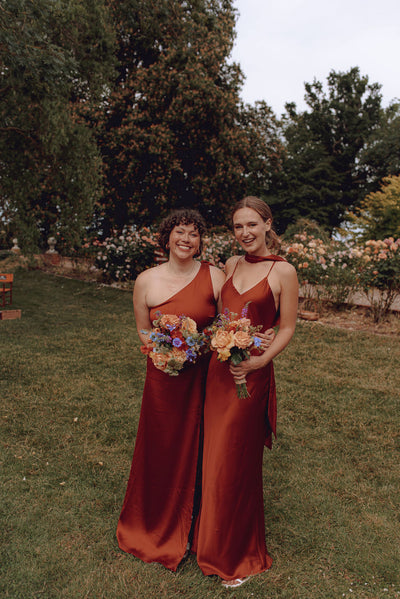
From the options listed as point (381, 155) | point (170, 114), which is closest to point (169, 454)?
point (170, 114)

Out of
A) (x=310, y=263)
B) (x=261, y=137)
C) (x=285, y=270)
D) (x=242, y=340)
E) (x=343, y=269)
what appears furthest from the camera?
(x=261, y=137)

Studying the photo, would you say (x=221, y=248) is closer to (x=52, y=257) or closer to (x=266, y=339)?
(x=52, y=257)

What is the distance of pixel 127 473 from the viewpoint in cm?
400

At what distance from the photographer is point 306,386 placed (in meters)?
6.30

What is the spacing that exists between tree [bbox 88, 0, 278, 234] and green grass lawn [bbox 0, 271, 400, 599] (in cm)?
1068

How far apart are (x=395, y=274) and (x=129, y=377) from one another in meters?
5.78

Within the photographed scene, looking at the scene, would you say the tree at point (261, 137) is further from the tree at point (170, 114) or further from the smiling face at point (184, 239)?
the smiling face at point (184, 239)

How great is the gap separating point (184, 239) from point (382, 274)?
7593 millimetres

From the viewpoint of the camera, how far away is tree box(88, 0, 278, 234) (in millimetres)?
16078

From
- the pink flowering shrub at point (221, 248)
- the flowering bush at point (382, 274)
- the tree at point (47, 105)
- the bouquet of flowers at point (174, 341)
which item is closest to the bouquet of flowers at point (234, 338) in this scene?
the bouquet of flowers at point (174, 341)

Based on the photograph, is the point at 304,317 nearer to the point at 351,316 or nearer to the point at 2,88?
the point at 351,316

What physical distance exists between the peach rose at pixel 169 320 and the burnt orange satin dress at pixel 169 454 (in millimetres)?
183

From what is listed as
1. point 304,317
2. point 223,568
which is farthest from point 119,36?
point 223,568

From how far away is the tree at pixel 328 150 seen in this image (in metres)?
25.5
